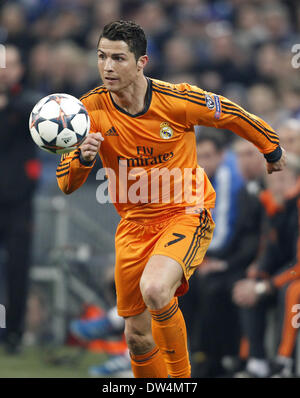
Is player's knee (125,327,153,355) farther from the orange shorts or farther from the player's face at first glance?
the player's face

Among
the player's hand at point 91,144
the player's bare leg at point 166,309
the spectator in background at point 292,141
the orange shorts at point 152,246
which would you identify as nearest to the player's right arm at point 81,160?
the player's hand at point 91,144

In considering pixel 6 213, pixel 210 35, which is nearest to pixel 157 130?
pixel 6 213

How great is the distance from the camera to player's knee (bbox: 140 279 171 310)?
478 centimetres

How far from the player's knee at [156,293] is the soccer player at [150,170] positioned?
0.23 ft

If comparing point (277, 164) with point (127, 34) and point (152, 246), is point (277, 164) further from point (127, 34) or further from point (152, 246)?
point (127, 34)

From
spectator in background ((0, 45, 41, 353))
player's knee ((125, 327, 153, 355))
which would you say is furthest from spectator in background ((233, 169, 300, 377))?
spectator in background ((0, 45, 41, 353))

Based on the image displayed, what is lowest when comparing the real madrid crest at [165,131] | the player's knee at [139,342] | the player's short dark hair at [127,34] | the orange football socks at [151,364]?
the orange football socks at [151,364]

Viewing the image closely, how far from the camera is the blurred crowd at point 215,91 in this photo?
7246 mm

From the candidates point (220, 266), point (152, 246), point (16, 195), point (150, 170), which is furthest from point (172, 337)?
point (16, 195)

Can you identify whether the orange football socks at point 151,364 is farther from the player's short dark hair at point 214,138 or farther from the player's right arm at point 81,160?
the player's short dark hair at point 214,138

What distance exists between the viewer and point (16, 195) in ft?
28.6

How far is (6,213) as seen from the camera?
8781 millimetres

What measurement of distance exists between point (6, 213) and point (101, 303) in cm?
153

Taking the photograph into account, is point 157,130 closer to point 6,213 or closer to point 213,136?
point 213,136
